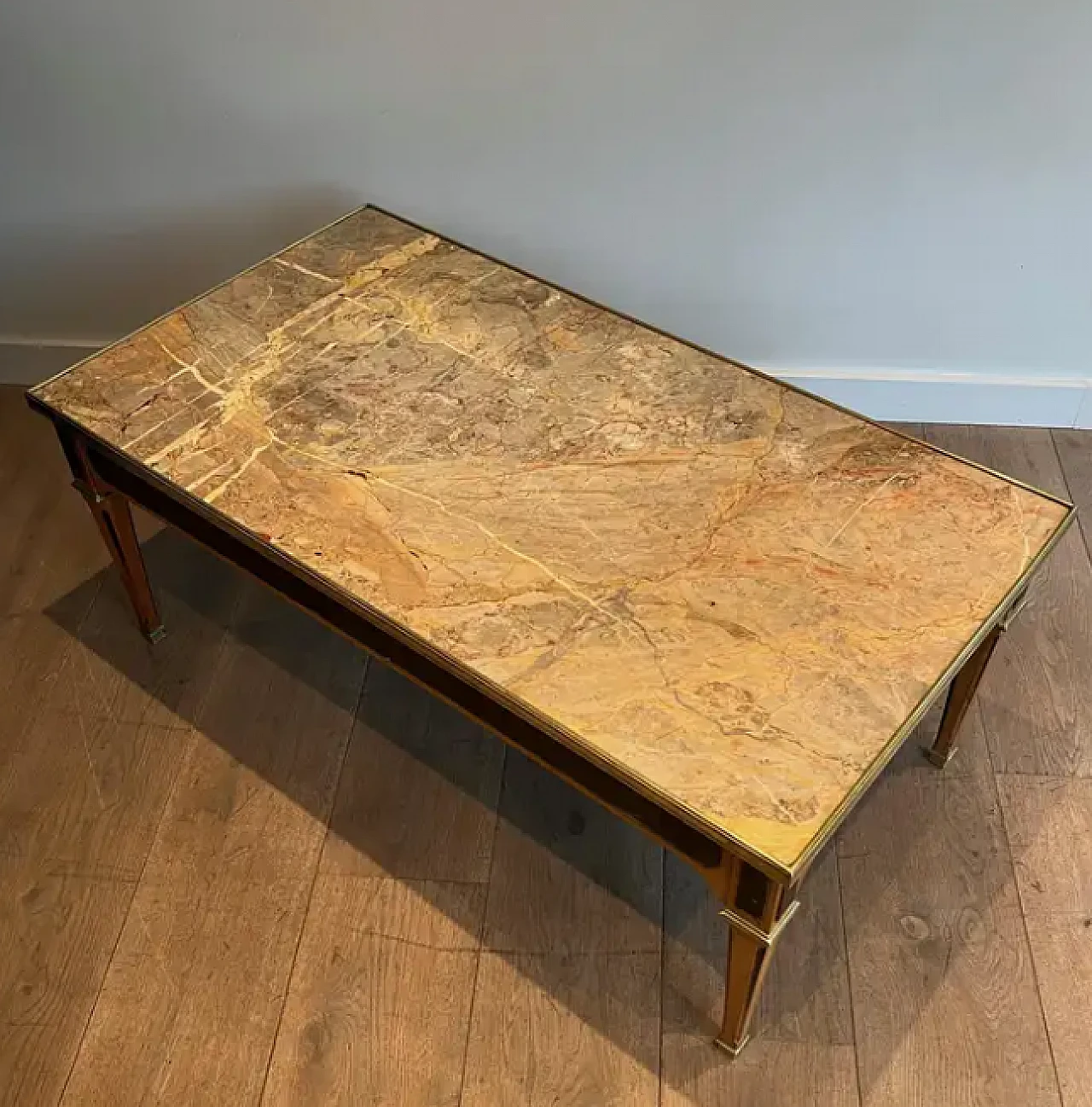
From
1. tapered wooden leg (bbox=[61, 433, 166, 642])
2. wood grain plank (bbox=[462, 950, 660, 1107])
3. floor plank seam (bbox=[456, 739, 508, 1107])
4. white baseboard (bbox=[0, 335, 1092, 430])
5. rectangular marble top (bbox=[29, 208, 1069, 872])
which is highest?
rectangular marble top (bbox=[29, 208, 1069, 872])

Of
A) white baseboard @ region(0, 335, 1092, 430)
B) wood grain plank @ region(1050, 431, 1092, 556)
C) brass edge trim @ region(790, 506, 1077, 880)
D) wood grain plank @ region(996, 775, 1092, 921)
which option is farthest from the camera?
white baseboard @ region(0, 335, 1092, 430)

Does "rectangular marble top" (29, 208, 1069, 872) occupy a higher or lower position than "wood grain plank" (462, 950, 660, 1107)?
higher

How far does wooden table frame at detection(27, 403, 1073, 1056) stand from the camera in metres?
1.14

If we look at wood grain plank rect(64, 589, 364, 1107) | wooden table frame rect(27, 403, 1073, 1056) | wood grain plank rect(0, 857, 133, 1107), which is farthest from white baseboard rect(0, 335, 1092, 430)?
wood grain plank rect(0, 857, 133, 1107)

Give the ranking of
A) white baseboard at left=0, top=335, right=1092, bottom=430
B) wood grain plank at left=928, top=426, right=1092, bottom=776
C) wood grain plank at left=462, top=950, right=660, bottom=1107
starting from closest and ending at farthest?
1. wood grain plank at left=462, top=950, right=660, bottom=1107
2. wood grain plank at left=928, top=426, right=1092, bottom=776
3. white baseboard at left=0, top=335, right=1092, bottom=430

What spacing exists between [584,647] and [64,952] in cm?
78

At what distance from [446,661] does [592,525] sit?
10.0 inches

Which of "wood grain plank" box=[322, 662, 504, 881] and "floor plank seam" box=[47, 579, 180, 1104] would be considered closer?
"floor plank seam" box=[47, 579, 180, 1104]

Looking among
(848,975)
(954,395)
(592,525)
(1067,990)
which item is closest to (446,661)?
(592,525)

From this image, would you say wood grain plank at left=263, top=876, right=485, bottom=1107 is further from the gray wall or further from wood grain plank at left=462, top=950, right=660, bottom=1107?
the gray wall

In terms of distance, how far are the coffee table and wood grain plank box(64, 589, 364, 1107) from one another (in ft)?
0.81

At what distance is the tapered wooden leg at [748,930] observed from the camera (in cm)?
112

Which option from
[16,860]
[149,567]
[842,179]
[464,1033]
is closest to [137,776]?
[16,860]

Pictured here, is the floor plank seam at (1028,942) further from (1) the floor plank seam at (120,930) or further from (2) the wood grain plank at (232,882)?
(1) the floor plank seam at (120,930)
